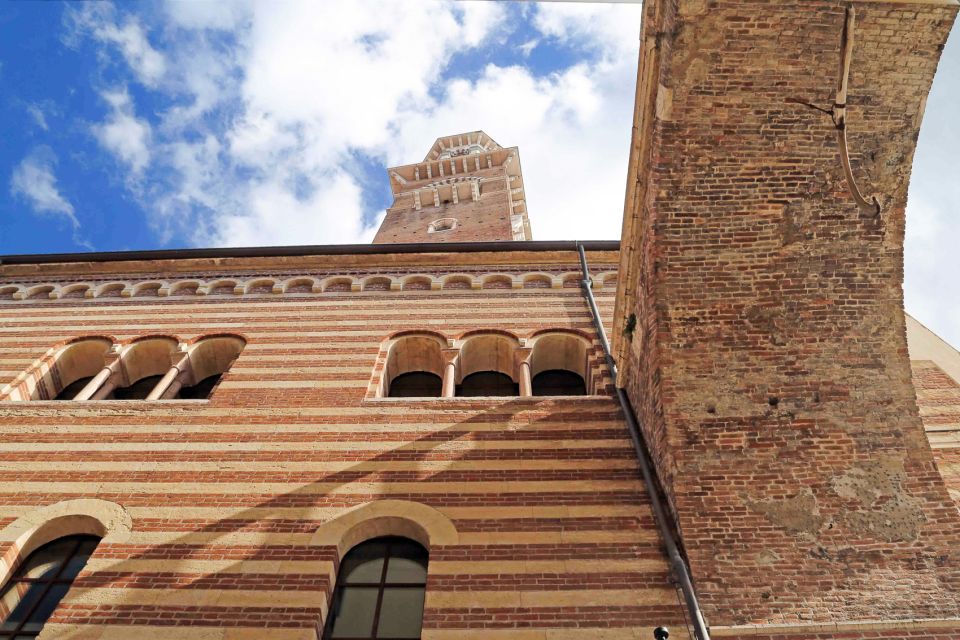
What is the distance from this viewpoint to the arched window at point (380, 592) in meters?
6.11

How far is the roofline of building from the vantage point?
12.8 m

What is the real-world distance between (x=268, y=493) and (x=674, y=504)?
4201mm

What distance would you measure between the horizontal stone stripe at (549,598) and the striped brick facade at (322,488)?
1 cm

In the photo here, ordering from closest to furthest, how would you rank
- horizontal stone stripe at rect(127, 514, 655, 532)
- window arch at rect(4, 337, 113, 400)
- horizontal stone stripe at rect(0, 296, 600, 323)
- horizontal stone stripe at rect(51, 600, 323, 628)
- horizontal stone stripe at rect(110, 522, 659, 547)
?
horizontal stone stripe at rect(51, 600, 323, 628)
horizontal stone stripe at rect(110, 522, 659, 547)
horizontal stone stripe at rect(127, 514, 655, 532)
window arch at rect(4, 337, 113, 400)
horizontal stone stripe at rect(0, 296, 600, 323)

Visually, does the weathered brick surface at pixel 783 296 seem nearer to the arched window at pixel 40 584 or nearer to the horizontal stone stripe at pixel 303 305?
the horizontal stone stripe at pixel 303 305

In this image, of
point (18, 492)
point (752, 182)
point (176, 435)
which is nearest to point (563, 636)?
point (752, 182)

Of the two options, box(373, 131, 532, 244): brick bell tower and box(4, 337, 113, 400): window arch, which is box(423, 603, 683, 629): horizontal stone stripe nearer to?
box(4, 337, 113, 400): window arch

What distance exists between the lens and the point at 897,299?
6.80m

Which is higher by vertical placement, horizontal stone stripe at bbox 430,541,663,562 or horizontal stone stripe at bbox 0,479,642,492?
horizontal stone stripe at bbox 0,479,642,492

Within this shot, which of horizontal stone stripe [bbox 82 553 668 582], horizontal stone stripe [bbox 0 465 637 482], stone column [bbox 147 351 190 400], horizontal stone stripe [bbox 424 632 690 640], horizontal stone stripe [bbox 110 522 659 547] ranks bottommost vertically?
horizontal stone stripe [bbox 424 632 690 640]

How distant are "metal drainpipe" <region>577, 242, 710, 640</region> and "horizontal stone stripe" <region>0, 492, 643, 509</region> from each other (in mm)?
297

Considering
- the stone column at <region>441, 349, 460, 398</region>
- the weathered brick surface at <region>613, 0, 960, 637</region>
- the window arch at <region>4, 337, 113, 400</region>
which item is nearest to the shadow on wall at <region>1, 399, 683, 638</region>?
the stone column at <region>441, 349, 460, 398</region>

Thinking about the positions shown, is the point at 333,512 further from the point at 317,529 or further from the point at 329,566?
the point at 329,566

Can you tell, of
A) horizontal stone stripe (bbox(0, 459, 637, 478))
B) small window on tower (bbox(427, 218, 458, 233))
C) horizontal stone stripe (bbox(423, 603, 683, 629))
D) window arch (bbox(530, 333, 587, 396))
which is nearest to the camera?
horizontal stone stripe (bbox(423, 603, 683, 629))
